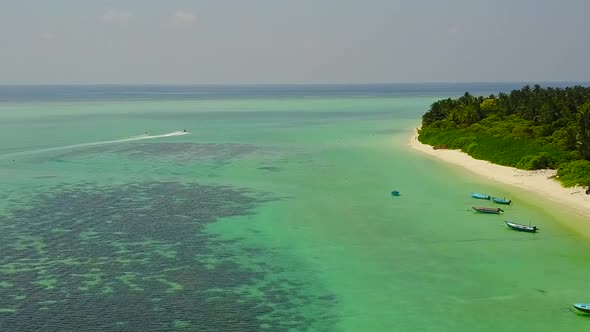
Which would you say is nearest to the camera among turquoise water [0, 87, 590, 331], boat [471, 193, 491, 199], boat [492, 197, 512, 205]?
turquoise water [0, 87, 590, 331]

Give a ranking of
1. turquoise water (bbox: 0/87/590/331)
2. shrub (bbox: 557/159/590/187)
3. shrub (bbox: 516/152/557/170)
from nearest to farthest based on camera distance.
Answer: turquoise water (bbox: 0/87/590/331)
shrub (bbox: 557/159/590/187)
shrub (bbox: 516/152/557/170)

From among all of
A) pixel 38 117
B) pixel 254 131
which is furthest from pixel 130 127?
pixel 38 117

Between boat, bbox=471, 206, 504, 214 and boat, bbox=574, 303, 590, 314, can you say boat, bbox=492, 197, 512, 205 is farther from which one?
boat, bbox=574, 303, 590, 314

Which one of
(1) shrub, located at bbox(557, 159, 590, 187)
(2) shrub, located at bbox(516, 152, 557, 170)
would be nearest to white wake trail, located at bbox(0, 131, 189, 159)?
(2) shrub, located at bbox(516, 152, 557, 170)

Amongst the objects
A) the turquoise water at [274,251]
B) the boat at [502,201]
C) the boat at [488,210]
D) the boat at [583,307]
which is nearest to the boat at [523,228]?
the turquoise water at [274,251]

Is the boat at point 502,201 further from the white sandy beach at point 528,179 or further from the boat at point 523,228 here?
the boat at point 523,228

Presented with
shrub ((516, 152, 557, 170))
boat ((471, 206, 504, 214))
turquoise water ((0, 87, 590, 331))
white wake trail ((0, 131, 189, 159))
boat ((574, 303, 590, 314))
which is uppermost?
shrub ((516, 152, 557, 170))
